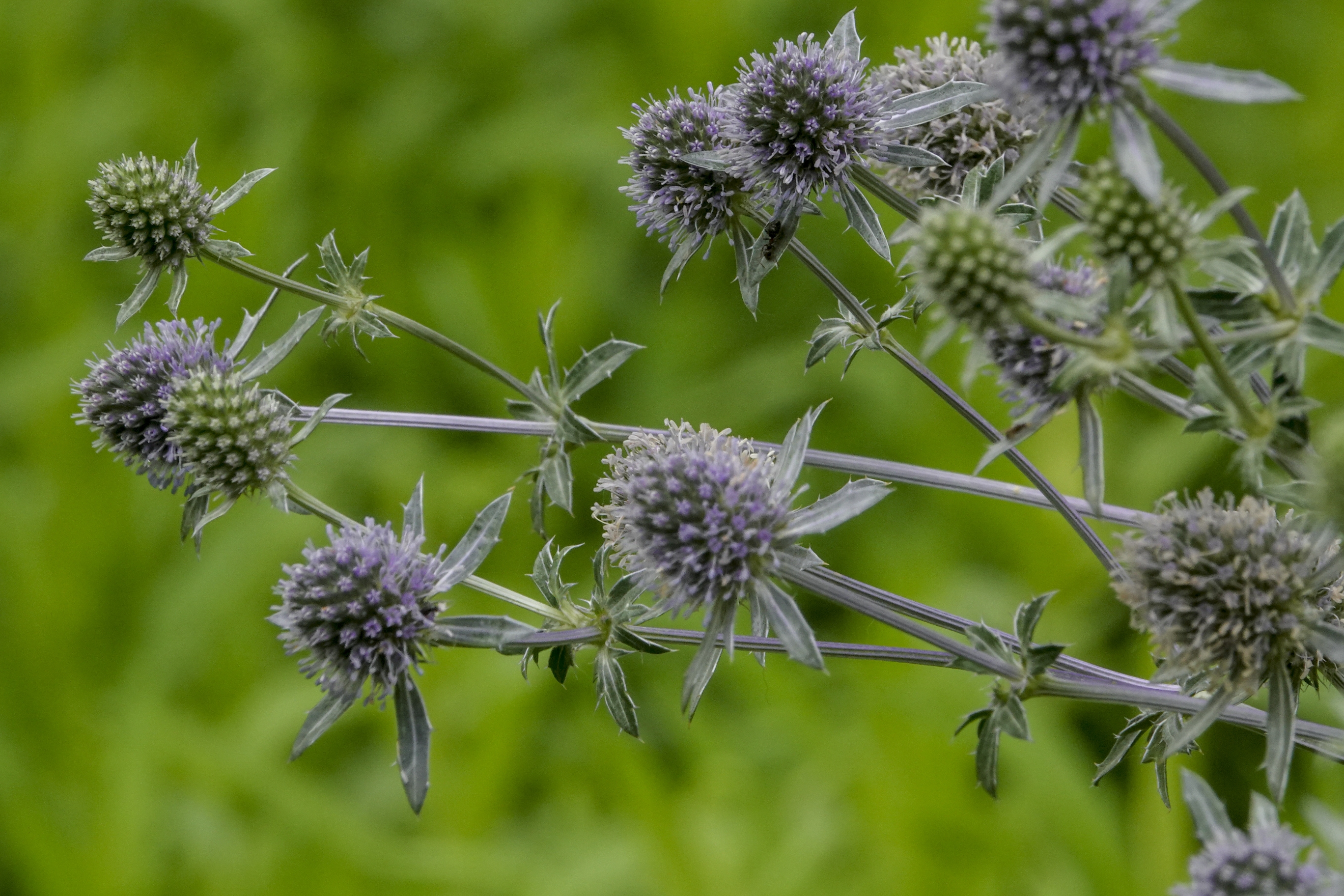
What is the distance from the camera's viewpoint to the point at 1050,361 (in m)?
0.89

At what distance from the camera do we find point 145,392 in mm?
1211

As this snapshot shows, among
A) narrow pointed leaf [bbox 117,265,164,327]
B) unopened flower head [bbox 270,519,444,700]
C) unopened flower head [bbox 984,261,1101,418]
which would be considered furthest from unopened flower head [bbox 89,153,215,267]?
unopened flower head [bbox 984,261,1101,418]

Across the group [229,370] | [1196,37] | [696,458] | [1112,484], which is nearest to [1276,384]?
[696,458]

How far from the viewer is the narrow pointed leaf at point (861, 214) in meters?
1.12

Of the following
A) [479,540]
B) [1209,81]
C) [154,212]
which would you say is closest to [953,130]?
[1209,81]

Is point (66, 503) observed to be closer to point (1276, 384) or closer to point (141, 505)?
point (141, 505)

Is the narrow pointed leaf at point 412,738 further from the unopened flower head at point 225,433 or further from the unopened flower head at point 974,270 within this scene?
the unopened flower head at point 974,270

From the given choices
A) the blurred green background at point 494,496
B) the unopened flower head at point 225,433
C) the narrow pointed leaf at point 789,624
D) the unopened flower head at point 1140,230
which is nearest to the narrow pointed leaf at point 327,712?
the unopened flower head at point 225,433

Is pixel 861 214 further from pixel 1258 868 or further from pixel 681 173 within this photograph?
pixel 1258 868

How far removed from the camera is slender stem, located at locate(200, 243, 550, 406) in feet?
3.90

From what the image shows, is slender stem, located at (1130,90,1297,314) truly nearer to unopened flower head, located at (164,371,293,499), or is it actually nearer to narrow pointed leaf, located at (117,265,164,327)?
unopened flower head, located at (164,371,293,499)

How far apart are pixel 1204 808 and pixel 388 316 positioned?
0.92 metres

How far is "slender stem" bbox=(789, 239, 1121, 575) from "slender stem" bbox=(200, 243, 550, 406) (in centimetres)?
32

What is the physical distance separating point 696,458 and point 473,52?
2.92m
